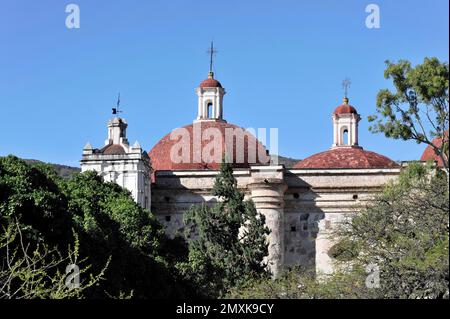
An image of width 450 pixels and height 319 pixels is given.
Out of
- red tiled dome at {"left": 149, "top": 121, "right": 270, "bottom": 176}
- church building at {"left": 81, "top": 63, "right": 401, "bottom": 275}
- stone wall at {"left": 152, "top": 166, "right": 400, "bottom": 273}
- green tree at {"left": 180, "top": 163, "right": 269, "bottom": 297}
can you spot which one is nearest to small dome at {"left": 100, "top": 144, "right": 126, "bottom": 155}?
church building at {"left": 81, "top": 63, "right": 401, "bottom": 275}

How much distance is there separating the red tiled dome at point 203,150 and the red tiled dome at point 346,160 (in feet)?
4.97

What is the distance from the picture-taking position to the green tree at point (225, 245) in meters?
27.0

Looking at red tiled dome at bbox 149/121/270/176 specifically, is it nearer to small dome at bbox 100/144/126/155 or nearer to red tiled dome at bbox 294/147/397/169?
red tiled dome at bbox 294/147/397/169

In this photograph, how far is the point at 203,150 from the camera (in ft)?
118

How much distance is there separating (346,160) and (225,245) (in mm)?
8348

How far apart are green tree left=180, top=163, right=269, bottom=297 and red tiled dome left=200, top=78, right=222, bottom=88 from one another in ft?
26.4

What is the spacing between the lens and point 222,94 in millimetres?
38812

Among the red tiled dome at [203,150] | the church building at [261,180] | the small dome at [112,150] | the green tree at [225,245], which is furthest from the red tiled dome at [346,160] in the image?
the small dome at [112,150]

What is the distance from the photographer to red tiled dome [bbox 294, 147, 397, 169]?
35.7 meters

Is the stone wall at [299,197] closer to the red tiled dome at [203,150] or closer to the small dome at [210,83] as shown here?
the red tiled dome at [203,150]
